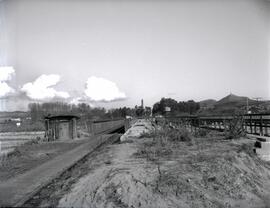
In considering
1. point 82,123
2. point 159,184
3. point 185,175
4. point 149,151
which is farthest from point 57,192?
point 82,123

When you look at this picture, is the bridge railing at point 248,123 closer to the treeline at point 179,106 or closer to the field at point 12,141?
the field at point 12,141

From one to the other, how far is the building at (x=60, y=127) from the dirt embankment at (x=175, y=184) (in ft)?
45.3

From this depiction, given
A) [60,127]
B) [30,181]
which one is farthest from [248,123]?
[30,181]

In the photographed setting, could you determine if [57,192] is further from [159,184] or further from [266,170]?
[266,170]

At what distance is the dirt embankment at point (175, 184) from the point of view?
6.53m

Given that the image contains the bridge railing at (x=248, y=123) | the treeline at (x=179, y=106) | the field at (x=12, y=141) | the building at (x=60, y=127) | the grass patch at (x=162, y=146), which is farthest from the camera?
the treeline at (x=179, y=106)

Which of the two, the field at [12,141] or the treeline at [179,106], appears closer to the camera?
the field at [12,141]

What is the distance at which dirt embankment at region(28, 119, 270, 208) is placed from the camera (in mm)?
6531

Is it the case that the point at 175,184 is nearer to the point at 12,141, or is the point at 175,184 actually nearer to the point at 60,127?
the point at 60,127

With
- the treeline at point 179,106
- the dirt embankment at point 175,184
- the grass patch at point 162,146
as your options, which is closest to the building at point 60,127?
the grass patch at point 162,146

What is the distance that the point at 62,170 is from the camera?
9.64 meters

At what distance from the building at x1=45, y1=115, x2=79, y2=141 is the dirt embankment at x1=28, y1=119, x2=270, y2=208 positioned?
544 inches

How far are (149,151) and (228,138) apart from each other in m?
5.15

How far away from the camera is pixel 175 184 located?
23.6ft
